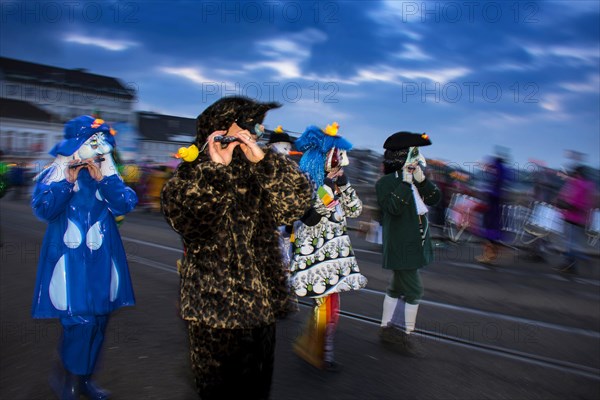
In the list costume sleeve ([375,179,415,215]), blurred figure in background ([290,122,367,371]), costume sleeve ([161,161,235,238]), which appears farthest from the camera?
costume sleeve ([375,179,415,215])

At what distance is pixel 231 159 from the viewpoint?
260 cm

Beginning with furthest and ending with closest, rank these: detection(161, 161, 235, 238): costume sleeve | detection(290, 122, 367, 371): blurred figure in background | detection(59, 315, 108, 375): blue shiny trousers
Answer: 1. detection(290, 122, 367, 371): blurred figure in background
2. detection(59, 315, 108, 375): blue shiny trousers
3. detection(161, 161, 235, 238): costume sleeve


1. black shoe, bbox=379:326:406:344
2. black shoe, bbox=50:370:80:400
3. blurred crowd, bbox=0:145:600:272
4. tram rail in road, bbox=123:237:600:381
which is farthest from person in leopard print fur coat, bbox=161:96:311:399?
blurred crowd, bbox=0:145:600:272

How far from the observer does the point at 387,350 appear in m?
5.14

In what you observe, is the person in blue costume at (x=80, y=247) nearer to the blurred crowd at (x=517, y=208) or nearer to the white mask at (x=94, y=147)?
the white mask at (x=94, y=147)

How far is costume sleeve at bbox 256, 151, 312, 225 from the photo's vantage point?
2656mm

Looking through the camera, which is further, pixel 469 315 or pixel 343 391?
pixel 469 315

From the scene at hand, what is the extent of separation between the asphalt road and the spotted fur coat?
5.79 ft

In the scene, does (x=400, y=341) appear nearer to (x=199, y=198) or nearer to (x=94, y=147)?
(x=94, y=147)

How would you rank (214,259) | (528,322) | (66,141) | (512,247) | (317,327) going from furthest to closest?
(512,247) → (528,322) → (317,327) → (66,141) → (214,259)

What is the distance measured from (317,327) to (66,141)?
7.73 ft

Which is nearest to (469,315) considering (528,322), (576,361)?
(528,322)

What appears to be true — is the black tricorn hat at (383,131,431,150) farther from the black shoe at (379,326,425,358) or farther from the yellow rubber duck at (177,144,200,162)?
the yellow rubber duck at (177,144,200,162)

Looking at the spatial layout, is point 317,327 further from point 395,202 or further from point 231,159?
point 231,159
